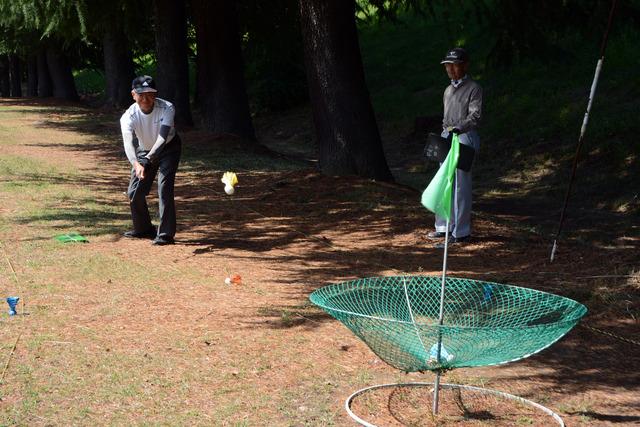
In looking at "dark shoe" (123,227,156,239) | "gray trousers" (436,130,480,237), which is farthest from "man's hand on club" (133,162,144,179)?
"gray trousers" (436,130,480,237)

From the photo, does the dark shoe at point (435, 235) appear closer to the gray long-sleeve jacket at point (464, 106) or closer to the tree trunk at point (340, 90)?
the gray long-sleeve jacket at point (464, 106)

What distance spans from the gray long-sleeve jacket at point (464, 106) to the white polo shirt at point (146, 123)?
2.91 metres

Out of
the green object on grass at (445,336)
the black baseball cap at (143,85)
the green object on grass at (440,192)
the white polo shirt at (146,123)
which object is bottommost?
the green object on grass at (445,336)

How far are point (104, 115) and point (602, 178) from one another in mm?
22044

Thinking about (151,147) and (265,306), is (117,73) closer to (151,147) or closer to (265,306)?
(151,147)

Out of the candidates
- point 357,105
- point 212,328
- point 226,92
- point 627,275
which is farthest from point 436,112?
point 212,328

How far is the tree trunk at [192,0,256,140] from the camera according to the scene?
2175cm

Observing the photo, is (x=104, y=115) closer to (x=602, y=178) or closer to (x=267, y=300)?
(x=602, y=178)

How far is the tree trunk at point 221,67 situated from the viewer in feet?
71.4

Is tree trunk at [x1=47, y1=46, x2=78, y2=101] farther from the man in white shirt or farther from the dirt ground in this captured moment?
the man in white shirt

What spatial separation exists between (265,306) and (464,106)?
3.53 metres

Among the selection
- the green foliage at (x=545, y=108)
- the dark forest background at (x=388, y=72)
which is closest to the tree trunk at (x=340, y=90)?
the dark forest background at (x=388, y=72)

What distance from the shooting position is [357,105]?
14102mm

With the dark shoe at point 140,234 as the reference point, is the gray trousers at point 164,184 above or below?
above
